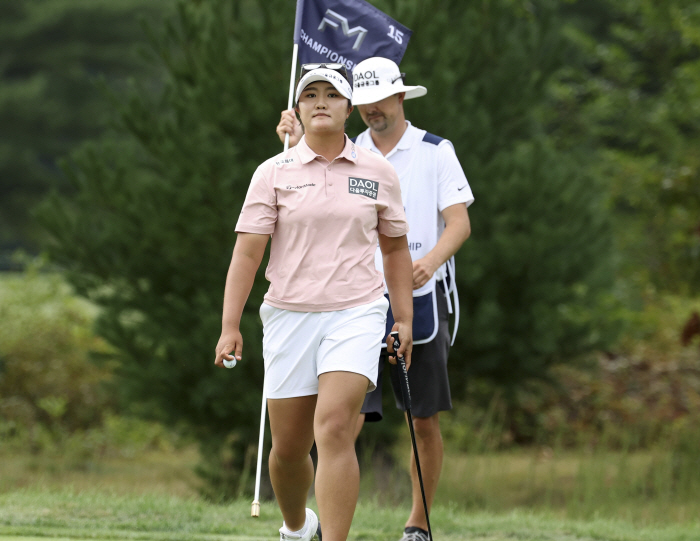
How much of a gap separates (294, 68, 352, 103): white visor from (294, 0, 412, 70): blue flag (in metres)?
1.38

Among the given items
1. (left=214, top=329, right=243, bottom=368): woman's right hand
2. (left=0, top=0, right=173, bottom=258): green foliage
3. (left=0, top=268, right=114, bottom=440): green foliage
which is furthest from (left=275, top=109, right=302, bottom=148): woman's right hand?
(left=0, top=0, right=173, bottom=258): green foliage

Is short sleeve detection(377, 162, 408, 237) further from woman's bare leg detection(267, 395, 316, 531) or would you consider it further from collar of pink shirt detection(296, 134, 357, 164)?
woman's bare leg detection(267, 395, 316, 531)

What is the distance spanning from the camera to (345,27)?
4.95 m

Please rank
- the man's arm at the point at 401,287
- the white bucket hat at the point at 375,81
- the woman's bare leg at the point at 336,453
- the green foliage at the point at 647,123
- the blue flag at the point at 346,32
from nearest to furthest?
1. the woman's bare leg at the point at 336,453
2. the man's arm at the point at 401,287
3. the white bucket hat at the point at 375,81
4. the blue flag at the point at 346,32
5. the green foliage at the point at 647,123

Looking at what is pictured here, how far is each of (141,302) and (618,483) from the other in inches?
161

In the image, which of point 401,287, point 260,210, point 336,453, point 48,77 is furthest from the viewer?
point 48,77

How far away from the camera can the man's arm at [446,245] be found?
399 centimetres

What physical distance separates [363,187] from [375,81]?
3.08 ft

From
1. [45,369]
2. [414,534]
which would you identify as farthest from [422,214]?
[45,369]

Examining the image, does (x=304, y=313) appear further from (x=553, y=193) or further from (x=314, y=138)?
(x=553, y=193)

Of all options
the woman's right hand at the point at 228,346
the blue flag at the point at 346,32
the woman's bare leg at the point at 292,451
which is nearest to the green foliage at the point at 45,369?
the blue flag at the point at 346,32

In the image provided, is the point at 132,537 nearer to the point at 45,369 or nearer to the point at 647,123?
the point at 45,369

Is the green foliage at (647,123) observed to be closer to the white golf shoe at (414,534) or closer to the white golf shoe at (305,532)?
the white golf shoe at (414,534)

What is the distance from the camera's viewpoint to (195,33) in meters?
7.92
